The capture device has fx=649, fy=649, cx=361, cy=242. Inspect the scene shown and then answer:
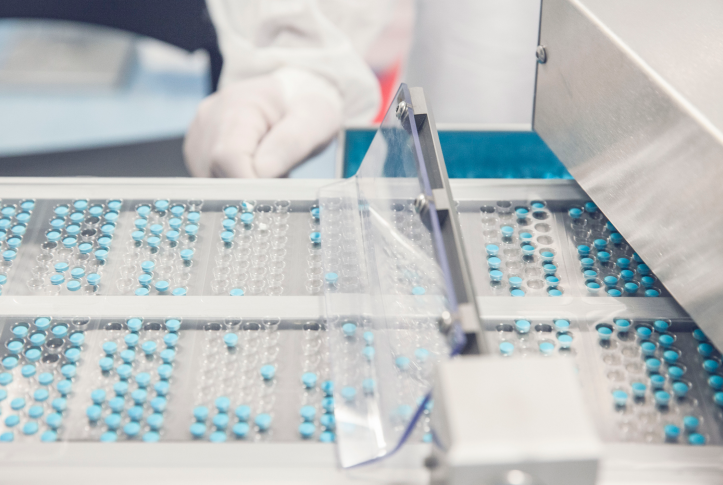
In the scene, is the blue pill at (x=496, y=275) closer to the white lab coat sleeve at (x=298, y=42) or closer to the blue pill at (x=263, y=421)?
the blue pill at (x=263, y=421)

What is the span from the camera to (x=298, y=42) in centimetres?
122

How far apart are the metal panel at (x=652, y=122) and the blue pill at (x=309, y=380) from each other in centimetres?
32

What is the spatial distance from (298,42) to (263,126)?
0.27 m

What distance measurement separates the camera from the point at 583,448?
389 millimetres

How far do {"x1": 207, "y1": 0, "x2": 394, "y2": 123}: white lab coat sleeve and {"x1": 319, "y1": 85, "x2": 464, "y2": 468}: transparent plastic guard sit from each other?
1.59ft

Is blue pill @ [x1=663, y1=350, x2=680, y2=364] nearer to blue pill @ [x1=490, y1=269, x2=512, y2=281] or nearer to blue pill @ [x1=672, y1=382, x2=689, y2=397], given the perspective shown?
blue pill @ [x1=672, y1=382, x2=689, y2=397]

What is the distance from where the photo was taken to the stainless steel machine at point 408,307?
1.63ft

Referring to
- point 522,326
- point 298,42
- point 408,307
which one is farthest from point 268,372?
point 298,42

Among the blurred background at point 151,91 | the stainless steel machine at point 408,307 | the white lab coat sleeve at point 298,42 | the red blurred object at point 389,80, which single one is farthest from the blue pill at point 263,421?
the red blurred object at point 389,80

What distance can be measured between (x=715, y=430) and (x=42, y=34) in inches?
101

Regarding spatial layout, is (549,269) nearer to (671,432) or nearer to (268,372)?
(671,432)

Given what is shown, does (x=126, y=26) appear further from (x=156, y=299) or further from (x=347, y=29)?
(x=156, y=299)

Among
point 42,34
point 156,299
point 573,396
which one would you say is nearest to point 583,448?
point 573,396

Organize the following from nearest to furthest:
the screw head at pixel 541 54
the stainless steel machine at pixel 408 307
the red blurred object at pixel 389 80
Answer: the stainless steel machine at pixel 408 307, the screw head at pixel 541 54, the red blurred object at pixel 389 80
